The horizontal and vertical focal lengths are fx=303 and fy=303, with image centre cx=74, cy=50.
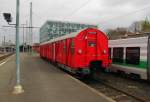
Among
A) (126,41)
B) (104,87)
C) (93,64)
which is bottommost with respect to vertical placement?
(104,87)

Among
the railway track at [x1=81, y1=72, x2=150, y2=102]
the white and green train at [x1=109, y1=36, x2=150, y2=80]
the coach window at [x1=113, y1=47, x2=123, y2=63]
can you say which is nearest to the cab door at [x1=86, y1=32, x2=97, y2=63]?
the railway track at [x1=81, y1=72, x2=150, y2=102]

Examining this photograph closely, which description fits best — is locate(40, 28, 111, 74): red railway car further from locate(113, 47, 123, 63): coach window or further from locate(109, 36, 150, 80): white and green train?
locate(113, 47, 123, 63): coach window

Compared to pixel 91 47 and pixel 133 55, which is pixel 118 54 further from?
pixel 91 47

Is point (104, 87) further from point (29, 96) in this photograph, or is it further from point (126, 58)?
point (29, 96)

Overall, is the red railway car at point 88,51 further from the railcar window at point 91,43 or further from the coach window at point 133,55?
the coach window at point 133,55

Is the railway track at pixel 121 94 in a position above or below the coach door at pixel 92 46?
below

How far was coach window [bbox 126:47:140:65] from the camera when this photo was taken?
Result: 17.7m

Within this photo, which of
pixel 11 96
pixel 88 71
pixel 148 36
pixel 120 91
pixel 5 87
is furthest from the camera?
pixel 88 71

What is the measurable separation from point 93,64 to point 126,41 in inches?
108

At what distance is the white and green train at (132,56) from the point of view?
1638cm

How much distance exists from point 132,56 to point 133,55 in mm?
171

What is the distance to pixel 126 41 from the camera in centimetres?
1950

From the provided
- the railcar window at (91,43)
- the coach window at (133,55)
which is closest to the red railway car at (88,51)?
the railcar window at (91,43)

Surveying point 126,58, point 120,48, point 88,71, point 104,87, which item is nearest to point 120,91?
point 104,87
